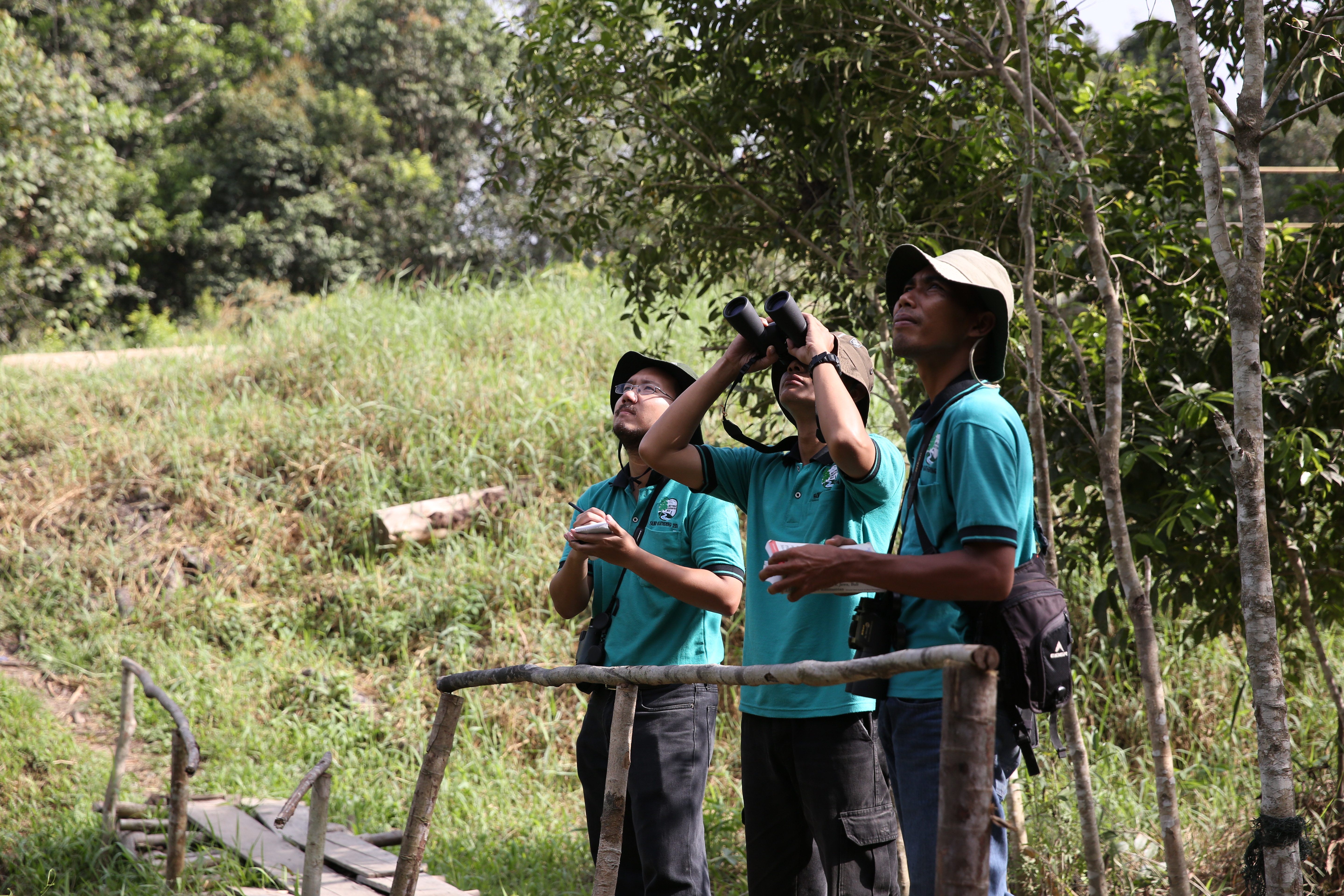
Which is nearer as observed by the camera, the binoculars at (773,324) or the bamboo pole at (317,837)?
the binoculars at (773,324)

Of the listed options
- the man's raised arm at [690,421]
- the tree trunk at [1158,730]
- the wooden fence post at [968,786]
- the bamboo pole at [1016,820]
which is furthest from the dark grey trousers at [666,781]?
the bamboo pole at [1016,820]

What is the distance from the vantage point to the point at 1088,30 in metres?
3.87

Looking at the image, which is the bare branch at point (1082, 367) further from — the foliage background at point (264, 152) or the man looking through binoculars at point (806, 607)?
the foliage background at point (264, 152)

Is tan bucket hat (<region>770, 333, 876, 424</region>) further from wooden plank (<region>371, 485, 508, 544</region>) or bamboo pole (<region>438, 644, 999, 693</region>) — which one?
wooden plank (<region>371, 485, 508, 544</region>)

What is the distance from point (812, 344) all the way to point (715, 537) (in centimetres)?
65

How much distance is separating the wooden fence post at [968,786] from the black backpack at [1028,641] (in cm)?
24

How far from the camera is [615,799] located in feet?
7.22

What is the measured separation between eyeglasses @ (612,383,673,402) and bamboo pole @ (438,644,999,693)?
2.53ft

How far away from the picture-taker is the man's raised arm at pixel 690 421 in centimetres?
232

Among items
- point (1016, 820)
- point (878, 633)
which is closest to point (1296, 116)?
point (878, 633)

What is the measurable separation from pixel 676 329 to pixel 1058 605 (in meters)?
7.87

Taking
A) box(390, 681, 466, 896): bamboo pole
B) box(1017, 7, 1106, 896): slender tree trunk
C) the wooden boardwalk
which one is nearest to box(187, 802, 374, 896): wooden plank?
the wooden boardwalk

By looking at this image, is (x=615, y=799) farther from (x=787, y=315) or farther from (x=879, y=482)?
(x=787, y=315)

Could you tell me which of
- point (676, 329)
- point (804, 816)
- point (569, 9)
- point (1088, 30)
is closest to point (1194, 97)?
point (1088, 30)
